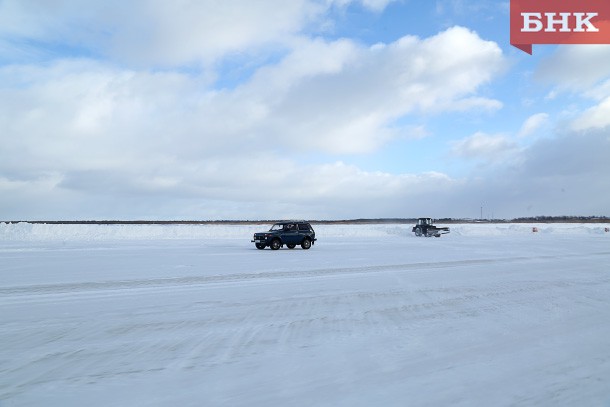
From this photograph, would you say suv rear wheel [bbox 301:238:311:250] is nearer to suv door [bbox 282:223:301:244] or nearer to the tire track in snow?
suv door [bbox 282:223:301:244]

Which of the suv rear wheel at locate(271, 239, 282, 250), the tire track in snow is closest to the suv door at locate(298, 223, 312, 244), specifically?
the suv rear wheel at locate(271, 239, 282, 250)

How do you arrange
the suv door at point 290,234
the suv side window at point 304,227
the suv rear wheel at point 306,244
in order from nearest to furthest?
the suv door at point 290,234 → the suv rear wheel at point 306,244 → the suv side window at point 304,227

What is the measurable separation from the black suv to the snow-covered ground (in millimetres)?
12776

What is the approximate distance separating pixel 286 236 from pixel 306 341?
767 inches

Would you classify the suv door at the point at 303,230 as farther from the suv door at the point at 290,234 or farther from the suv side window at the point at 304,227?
the suv door at the point at 290,234

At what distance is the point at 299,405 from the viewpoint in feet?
12.5

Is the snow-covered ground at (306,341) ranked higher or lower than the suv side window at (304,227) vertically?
lower

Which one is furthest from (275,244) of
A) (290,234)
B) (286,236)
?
(290,234)

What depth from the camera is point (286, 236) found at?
2520 centimetres

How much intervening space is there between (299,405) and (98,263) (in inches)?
588

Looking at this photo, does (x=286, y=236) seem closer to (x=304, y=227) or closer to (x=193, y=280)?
(x=304, y=227)

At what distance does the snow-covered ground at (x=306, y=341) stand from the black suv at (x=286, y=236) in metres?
12.8

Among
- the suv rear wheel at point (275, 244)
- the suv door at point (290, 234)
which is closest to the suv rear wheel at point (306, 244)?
the suv door at point (290, 234)

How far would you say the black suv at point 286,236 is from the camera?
2452 centimetres
